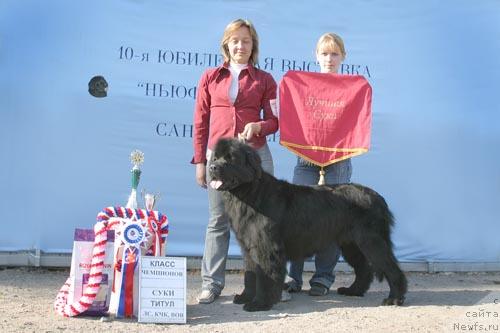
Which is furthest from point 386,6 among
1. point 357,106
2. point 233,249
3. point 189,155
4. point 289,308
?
point 289,308

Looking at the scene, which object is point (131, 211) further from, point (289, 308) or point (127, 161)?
point (127, 161)

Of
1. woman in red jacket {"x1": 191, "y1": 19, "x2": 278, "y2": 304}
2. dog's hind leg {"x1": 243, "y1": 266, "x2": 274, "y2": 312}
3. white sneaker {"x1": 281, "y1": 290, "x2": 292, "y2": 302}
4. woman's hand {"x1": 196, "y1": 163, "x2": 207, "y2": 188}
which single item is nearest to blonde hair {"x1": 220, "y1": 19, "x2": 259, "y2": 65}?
woman in red jacket {"x1": 191, "y1": 19, "x2": 278, "y2": 304}

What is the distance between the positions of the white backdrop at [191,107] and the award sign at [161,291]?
2.10m

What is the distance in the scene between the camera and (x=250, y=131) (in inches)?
177

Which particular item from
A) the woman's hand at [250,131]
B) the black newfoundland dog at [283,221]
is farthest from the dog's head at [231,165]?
the woman's hand at [250,131]

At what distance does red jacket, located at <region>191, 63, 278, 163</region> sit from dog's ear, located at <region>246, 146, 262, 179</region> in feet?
1.06

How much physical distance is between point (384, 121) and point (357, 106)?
1.60 metres

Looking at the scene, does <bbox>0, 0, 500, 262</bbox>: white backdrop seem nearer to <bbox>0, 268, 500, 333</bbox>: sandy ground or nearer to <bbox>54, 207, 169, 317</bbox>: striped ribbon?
<bbox>0, 268, 500, 333</bbox>: sandy ground

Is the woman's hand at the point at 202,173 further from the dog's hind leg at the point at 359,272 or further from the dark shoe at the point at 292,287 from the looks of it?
the dog's hind leg at the point at 359,272

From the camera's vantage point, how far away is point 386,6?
6.71 metres

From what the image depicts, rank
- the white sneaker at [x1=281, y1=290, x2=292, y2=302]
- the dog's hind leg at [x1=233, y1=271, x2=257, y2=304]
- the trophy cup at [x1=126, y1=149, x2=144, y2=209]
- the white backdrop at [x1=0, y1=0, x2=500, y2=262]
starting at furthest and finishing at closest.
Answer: the white backdrop at [x1=0, y1=0, x2=500, y2=262], the white sneaker at [x1=281, y1=290, x2=292, y2=302], the dog's hind leg at [x1=233, y1=271, x2=257, y2=304], the trophy cup at [x1=126, y1=149, x2=144, y2=209]

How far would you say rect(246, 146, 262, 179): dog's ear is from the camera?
14.0ft

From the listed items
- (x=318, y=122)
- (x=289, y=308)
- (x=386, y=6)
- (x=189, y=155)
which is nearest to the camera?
(x=289, y=308)

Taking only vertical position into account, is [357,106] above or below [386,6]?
below
